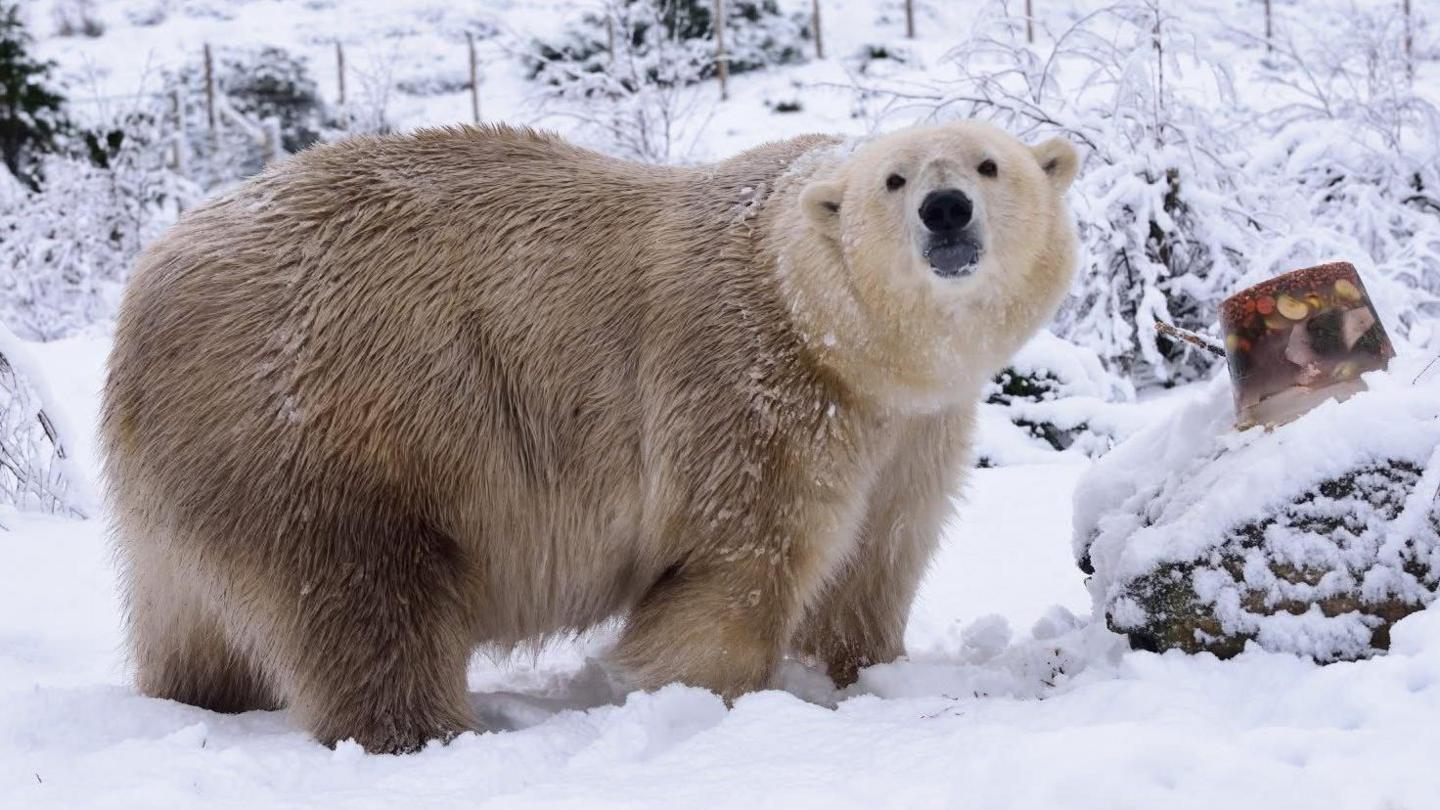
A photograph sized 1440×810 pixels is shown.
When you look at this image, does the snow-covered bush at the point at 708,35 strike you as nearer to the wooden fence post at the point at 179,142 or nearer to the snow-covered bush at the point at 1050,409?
the wooden fence post at the point at 179,142

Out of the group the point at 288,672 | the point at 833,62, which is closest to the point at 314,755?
the point at 288,672

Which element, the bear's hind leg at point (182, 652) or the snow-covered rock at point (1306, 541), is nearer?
the snow-covered rock at point (1306, 541)

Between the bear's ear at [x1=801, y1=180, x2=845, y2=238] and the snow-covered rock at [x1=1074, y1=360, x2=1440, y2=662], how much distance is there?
42.5 inches

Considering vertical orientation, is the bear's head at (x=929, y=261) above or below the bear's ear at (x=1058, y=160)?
below

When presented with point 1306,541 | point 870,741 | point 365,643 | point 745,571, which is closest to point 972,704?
point 870,741

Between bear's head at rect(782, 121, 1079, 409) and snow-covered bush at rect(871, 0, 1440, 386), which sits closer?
bear's head at rect(782, 121, 1079, 409)

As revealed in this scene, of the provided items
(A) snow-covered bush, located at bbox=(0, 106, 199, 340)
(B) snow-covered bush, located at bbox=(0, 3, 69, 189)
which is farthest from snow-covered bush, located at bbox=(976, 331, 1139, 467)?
(B) snow-covered bush, located at bbox=(0, 3, 69, 189)

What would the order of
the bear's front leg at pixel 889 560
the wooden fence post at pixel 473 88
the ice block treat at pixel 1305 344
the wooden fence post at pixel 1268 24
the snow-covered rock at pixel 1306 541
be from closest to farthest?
the snow-covered rock at pixel 1306 541 → the ice block treat at pixel 1305 344 → the bear's front leg at pixel 889 560 → the wooden fence post at pixel 1268 24 → the wooden fence post at pixel 473 88

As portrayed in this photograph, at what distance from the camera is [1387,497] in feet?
9.21

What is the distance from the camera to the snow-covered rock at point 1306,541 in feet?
9.01

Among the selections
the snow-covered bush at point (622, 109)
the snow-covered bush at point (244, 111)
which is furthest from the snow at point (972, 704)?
the snow-covered bush at point (244, 111)

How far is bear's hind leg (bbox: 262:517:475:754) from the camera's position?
324 cm

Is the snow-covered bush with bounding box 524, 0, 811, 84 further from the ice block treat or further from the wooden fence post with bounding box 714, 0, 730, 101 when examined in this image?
the ice block treat

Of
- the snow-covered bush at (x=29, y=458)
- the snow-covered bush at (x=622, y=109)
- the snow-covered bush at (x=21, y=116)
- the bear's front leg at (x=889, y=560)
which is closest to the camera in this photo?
the bear's front leg at (x=889, y=560)
